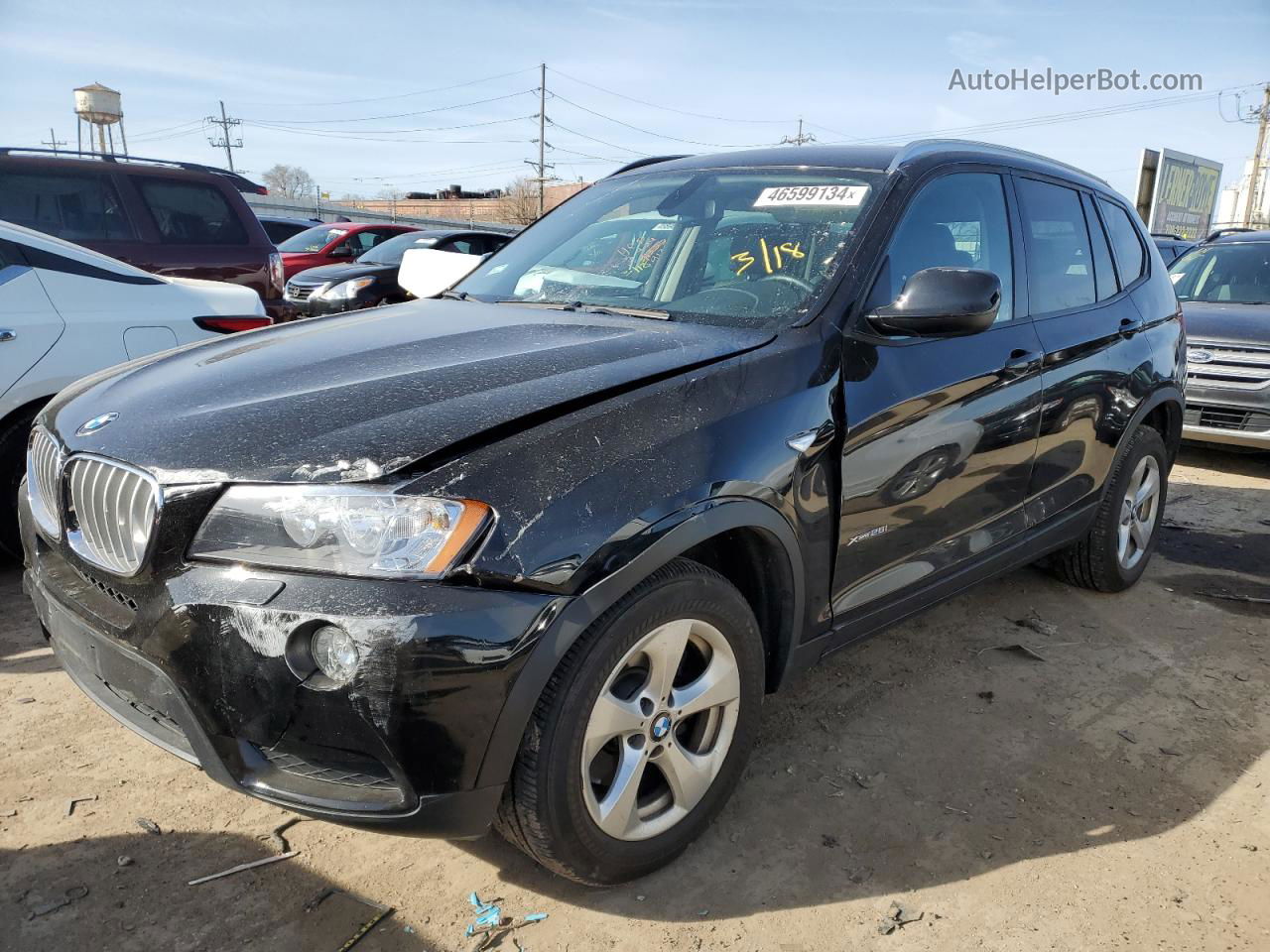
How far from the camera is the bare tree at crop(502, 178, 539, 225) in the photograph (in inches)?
2112

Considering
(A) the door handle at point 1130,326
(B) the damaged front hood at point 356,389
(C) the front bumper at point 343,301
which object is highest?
(A) the door handle at point 1130,326

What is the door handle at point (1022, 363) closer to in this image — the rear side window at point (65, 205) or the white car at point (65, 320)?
the white car at point (65, 320)

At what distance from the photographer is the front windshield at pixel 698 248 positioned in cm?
273

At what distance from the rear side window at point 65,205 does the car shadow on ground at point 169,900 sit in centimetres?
507

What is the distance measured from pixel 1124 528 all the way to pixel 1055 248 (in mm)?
1437

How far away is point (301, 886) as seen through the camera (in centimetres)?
225

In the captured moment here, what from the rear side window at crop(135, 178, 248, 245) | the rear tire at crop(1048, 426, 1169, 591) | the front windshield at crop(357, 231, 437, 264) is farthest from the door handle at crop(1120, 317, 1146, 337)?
the front windshield at crop(357, 231, 437, 264)

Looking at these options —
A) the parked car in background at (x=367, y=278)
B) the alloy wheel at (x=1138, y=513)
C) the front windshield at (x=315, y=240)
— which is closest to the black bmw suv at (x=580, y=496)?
the alloy wheel at (x=1138, y=513)

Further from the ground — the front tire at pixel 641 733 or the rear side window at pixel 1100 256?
the rear side window at pixel 1100 256

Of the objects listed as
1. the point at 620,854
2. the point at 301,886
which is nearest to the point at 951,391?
the point at 620,854

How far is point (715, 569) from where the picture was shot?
242cm

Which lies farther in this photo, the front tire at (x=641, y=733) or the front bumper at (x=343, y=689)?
the front tire at (x=641, y=733)

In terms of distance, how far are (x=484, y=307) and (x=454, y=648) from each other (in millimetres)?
1596


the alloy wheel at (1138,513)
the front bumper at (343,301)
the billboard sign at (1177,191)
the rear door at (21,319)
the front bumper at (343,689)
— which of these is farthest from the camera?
the billboard sign at (1177,191)
